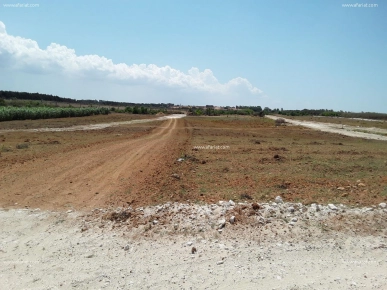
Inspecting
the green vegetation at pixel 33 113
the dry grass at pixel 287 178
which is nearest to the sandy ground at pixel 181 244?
the dry grass at pixel 287 178

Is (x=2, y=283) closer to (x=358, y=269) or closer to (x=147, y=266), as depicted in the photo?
(x=147, y=266)

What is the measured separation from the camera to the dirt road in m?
8.12

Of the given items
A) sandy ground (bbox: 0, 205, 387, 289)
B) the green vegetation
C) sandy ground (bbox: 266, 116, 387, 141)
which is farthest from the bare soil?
the green vegetation

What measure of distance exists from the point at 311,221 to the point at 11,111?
4806 cm

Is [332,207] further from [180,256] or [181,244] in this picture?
[180,256]

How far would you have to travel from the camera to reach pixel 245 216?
694 cm

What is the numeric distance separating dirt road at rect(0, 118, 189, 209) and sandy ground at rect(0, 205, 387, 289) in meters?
1.07

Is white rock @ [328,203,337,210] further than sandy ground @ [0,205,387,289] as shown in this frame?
Yes

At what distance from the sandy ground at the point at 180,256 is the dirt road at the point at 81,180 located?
1.07 meters

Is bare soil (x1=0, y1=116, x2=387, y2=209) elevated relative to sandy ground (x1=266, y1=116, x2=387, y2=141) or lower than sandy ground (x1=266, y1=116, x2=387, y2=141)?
lower

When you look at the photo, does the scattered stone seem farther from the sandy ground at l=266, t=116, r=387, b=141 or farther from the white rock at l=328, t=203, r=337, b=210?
the sandy ground at l=266, t=116, r=387, b=141

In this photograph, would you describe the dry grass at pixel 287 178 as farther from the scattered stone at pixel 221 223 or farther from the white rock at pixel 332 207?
the scattered stone at pixel 221 223

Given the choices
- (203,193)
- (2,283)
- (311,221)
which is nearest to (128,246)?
(2,283)

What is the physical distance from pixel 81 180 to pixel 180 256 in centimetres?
568
